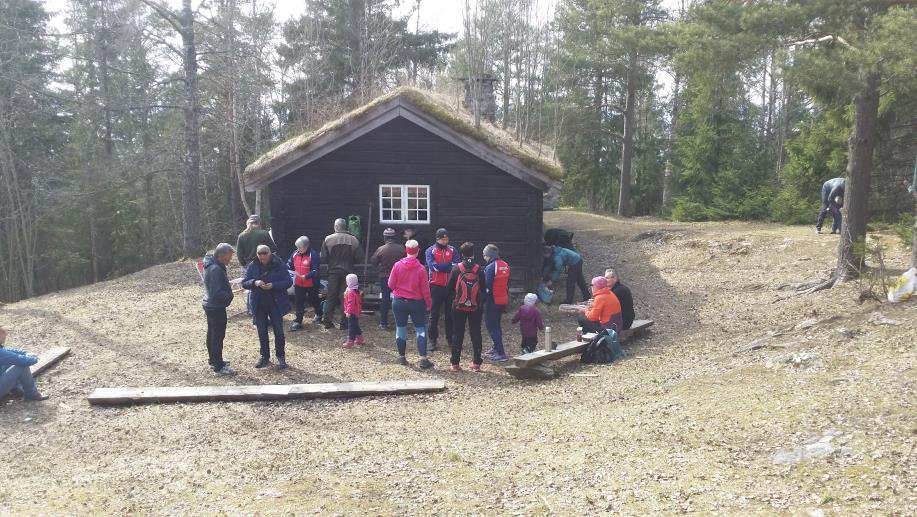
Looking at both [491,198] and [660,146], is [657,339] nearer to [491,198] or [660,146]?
[491,198]

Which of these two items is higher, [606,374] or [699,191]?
[699,191]

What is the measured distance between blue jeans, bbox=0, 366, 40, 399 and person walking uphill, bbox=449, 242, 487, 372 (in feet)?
19.0

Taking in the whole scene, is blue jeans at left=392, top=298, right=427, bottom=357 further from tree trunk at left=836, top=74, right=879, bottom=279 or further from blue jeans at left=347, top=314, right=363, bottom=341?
tree trunk at left=836, top=74, right=879, bottom=279

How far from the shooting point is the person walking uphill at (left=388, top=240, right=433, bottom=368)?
9641mm

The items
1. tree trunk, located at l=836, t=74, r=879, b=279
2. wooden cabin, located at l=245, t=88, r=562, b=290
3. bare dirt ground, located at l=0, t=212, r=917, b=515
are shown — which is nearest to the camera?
bare dirt ground, located at l=0, t=212, r=917, b=515

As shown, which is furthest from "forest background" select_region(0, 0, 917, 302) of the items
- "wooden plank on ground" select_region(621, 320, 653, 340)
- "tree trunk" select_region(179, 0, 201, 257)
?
"wooden plank on ground" select_region(621, 320, 653, 340)

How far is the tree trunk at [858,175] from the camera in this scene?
36.6ft

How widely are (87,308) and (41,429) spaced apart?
7.85 metres

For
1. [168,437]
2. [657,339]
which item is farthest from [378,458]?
[657,339]

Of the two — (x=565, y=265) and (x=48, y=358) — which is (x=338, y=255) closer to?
(x=48, y=358)

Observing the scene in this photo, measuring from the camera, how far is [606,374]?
9.05 m

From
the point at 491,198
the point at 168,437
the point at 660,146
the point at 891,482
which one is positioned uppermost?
the point at 660,146

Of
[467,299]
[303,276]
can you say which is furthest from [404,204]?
[467,299]

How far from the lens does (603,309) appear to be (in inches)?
392
